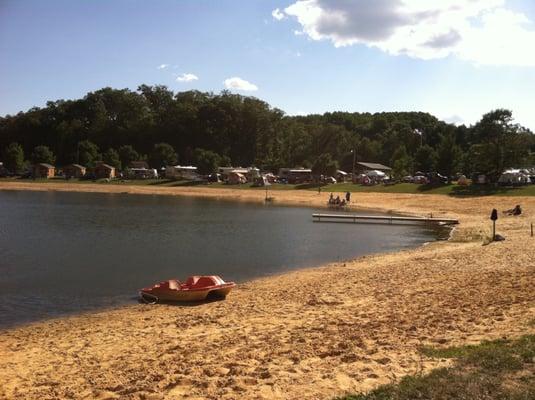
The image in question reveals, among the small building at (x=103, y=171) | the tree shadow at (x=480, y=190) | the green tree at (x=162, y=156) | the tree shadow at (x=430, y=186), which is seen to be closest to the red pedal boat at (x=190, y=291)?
the tree shadow at (x=480, y=190)

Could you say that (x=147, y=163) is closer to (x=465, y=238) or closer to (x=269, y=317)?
(x=465, y=238)

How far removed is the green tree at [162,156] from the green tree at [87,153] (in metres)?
15.4

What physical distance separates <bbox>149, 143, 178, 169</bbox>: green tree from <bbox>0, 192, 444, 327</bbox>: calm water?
7545 centimetres

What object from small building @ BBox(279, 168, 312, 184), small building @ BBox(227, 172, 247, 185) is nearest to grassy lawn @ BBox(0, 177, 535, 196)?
small building @ BBox(227, 172, 247, 185)

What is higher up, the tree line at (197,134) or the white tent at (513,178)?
the tree line at (197,134)

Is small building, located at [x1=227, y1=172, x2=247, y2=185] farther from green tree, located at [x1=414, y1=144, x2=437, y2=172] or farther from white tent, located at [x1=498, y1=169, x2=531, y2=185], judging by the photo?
white tent, located at [x1=498, y1=169, x2=531, y2=185]

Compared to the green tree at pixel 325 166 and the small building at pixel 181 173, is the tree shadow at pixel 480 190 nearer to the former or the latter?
the green tree at pixel 325 166

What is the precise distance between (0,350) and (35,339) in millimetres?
1193

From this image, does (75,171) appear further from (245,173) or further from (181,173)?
(245,173)

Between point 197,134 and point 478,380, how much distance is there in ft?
485

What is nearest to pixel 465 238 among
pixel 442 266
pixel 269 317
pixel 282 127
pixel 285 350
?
pixel 442 266

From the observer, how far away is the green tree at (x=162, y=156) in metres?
140

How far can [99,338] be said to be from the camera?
14836 millimetres

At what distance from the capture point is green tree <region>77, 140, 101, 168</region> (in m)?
139
